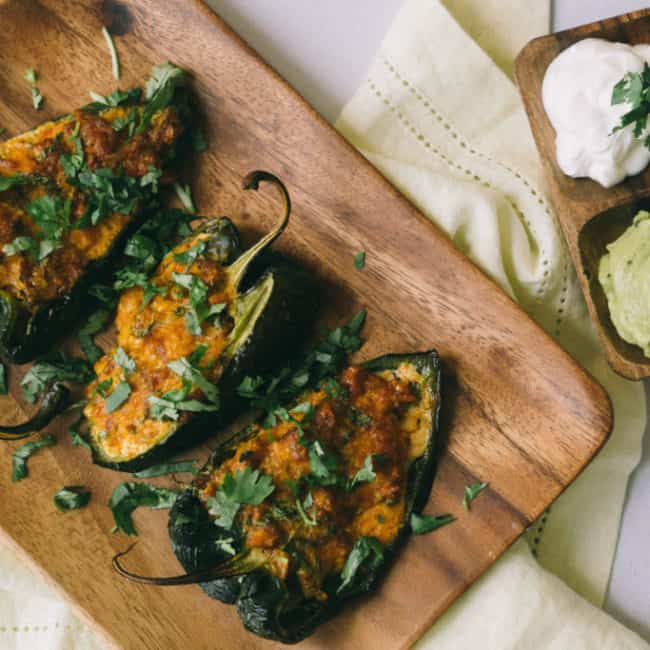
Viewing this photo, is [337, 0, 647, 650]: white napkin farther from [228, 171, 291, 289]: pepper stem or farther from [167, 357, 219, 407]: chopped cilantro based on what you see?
[167, 357, 219, 407]: chopped cilantro

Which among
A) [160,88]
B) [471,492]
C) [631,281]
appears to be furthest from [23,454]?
[631,281]

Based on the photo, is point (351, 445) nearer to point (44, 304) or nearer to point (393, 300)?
point (393, 300)

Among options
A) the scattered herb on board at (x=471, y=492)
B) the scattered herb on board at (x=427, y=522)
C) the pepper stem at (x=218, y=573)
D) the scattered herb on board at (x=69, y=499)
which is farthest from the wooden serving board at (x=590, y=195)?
the scattered herb on board at (x=69, y=499)

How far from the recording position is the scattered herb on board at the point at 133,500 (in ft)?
9.16

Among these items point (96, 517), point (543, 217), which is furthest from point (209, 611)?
point (543, 217)

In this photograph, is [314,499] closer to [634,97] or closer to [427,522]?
[427,522]

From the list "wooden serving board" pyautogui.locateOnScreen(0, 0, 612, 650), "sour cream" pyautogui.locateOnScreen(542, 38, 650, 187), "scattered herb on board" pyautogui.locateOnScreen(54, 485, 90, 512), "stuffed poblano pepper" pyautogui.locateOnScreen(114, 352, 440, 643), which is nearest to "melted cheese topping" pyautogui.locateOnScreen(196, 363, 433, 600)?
"stuffed poblano pepper" pyautogui.locateOnScreen(114, 352, 440, 643)

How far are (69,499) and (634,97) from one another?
219 centimetres

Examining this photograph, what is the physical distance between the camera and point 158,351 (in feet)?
8.53

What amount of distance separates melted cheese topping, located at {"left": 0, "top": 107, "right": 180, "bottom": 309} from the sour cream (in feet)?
4.07

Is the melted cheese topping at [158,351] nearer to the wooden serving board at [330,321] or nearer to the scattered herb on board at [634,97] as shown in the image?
the wooden serving board at [330,321]

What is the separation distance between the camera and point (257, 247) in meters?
2.58

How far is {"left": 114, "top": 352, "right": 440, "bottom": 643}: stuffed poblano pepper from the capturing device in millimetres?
2480

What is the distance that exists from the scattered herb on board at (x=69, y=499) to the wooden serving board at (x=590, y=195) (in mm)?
1764
